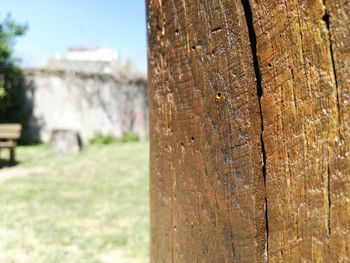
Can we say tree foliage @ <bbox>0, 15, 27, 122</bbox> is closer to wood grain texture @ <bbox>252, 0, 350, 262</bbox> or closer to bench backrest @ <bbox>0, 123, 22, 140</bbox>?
bench backrest @ <bbox>0, 123, 22, 140</bbox>

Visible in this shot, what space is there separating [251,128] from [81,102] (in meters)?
16.1

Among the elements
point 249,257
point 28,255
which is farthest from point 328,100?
point 28,255

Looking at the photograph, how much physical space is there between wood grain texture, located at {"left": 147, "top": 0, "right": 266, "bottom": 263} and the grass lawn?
2677 millimetres

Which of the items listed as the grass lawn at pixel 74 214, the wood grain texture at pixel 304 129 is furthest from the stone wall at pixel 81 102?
the wood grain texture at pixel 304 129

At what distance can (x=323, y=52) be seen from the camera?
76 cm

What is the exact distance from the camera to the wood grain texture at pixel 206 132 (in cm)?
95

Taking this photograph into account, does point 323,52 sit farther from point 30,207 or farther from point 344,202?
point 30,207

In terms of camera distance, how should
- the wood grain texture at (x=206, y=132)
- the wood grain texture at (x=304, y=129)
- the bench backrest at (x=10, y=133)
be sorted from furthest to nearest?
the bench backrest at (x=10, y=133)
the wood grain texture at (x=206, y=132)
the wood grain texture at (x=304, y=129)

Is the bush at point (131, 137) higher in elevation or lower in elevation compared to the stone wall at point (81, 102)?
lower

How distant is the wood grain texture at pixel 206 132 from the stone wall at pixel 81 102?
601 inches

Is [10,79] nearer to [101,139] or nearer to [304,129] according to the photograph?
[101,139]

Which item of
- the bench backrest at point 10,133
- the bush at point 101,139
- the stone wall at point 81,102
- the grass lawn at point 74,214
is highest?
the stone wall at point 81,102

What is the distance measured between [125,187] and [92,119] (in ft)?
33.0

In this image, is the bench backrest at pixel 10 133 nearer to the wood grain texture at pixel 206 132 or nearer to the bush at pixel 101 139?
the bush at pixel 101 139
